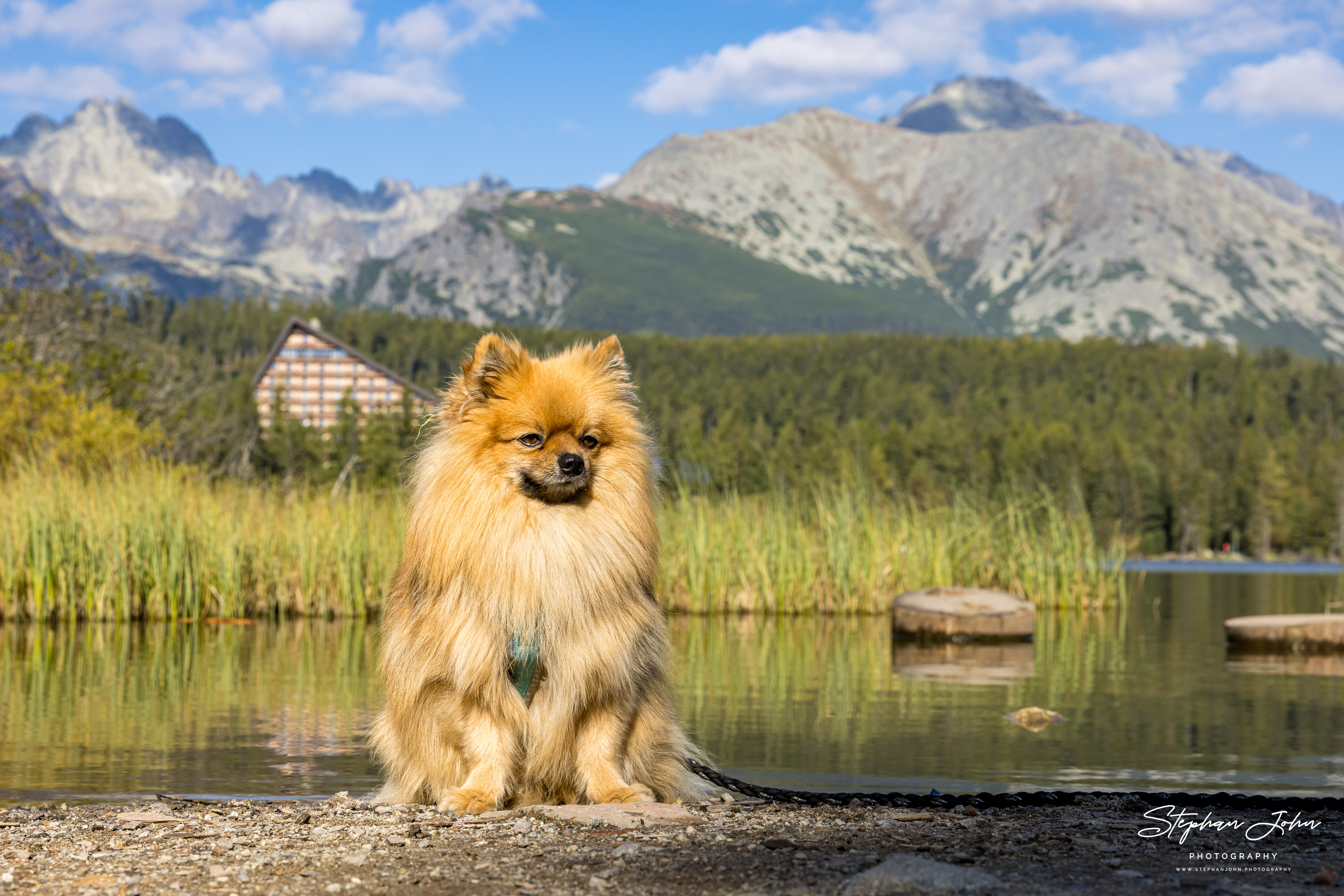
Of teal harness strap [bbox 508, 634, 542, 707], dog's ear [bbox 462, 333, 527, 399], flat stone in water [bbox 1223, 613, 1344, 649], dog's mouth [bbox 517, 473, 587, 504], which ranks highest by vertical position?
dog's ear [bbox 462, 333, 527, 399]

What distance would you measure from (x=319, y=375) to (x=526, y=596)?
112 metres

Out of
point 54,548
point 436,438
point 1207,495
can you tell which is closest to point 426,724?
point 436,438

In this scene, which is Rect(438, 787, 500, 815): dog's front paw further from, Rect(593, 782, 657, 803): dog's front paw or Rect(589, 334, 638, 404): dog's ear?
Rect(589, 334, 638, 404): dog's ear

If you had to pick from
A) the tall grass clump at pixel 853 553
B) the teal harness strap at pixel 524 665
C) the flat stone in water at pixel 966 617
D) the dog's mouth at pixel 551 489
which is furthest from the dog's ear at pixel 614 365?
the tall grass clump at pixel 853 553

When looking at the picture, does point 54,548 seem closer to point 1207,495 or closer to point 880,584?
point 880,584

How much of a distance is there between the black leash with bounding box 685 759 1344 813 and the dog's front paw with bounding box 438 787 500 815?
113 cm

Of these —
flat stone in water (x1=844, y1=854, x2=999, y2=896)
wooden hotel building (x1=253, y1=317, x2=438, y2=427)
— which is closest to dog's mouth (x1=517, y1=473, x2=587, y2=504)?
flat stone in water (x1=844, y1=854, x2=999, y2=896)

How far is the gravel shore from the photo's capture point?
12.5 feet

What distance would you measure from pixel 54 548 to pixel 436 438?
12.6m

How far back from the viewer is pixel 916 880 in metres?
3.62

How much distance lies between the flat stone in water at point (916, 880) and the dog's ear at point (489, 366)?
2606mm

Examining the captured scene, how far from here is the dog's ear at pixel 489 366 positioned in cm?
520

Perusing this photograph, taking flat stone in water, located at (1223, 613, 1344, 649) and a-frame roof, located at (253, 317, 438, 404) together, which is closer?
flat stone in water, located at (1223, 613, 1344, 649)

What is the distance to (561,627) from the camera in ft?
17.1
